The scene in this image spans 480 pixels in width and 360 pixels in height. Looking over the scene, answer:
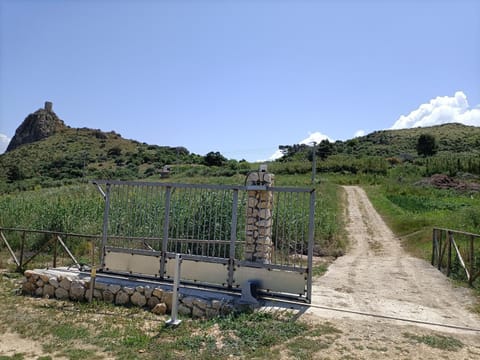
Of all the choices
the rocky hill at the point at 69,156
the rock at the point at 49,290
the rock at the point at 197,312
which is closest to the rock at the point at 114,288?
the rock at the point at 49,290

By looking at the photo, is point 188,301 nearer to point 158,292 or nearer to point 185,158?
point 158,292

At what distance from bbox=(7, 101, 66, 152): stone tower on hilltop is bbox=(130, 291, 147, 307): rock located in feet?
237

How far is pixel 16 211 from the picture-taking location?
16.0m

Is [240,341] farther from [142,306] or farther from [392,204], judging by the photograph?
[392,204]

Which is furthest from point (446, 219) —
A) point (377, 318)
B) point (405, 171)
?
point (405, 171)

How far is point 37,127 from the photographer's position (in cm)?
7300

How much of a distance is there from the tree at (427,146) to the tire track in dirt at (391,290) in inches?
1890

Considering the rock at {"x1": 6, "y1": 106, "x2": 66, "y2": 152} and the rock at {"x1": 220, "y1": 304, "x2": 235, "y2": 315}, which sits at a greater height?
the rock at {"x1": 6, "y1": 106, "x2": 66, "y2": 152}

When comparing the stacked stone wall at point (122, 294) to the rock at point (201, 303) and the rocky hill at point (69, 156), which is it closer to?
the rock at point (201, 303)

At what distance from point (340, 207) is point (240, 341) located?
19189mm

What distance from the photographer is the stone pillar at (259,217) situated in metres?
7.17

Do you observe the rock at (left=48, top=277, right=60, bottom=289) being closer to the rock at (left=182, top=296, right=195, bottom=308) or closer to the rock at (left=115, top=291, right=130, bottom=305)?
the rock at (left=115, top=291, right=130, bottom=305)

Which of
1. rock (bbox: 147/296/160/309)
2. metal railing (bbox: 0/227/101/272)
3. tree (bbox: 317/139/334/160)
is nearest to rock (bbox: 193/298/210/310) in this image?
rock (bbox: 147/296/160/309)

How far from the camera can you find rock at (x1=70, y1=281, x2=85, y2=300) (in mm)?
7862
